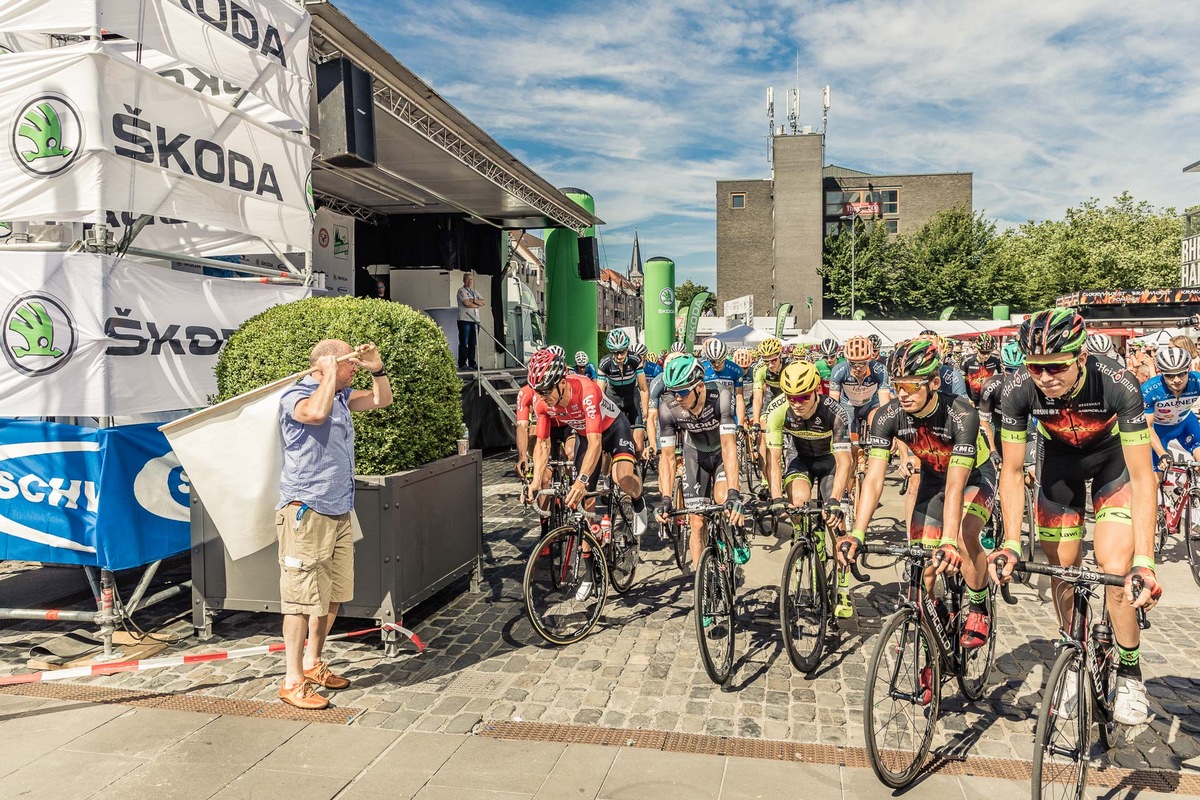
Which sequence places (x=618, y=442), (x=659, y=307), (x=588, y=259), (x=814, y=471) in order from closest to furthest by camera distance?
(x=814, y=471) → (x=618, y=442) → (x=588, y=259) → (x=659, y=307)

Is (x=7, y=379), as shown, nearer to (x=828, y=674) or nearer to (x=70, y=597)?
(x=70, y=597)

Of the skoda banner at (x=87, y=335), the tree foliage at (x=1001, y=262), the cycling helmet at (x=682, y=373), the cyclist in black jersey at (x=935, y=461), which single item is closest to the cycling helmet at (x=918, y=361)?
the cyclist in black jersey at (x=935, y=461)

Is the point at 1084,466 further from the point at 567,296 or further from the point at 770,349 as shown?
the point at 567,296

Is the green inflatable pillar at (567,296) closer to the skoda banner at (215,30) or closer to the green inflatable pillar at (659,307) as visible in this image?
the green inflatable pillar at (659,307)

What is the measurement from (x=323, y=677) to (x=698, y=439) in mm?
3329

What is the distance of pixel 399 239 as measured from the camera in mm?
21703

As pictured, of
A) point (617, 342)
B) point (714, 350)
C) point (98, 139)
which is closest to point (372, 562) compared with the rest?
point (98, 139)

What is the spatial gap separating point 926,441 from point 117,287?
5.75 meters

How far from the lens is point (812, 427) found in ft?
20.7

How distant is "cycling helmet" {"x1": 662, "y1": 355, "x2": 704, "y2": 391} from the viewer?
227 inches

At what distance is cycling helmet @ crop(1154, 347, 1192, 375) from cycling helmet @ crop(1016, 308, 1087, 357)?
5.09m

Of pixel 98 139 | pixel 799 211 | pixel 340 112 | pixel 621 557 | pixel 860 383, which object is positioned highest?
pixel 799 211

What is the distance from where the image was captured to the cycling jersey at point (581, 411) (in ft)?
20.9

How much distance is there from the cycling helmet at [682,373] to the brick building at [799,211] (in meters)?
65.8
